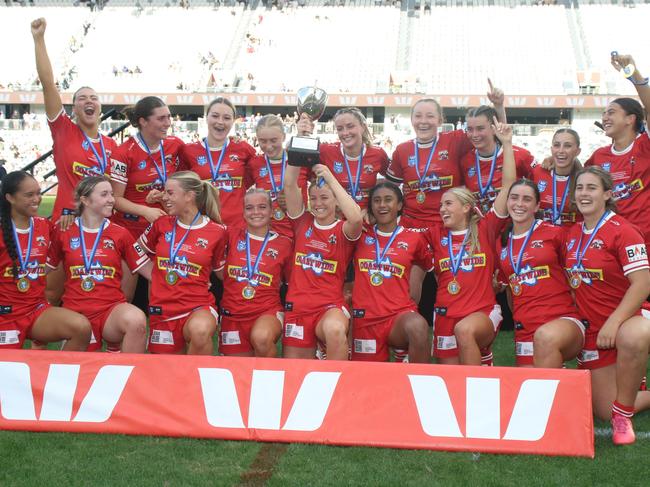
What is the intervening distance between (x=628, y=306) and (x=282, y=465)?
1980mm

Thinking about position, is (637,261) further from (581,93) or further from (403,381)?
(581,93)

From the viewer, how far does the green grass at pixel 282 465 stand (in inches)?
123

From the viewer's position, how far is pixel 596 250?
158 inches

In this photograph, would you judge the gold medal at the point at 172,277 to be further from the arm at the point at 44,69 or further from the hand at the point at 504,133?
the hand at the point at 504,133

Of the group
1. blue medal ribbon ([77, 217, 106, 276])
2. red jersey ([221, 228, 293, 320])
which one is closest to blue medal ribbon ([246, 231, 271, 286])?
red jersey ([221, 228, 293, 320])

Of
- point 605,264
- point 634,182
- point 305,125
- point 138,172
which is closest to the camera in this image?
point 605,264

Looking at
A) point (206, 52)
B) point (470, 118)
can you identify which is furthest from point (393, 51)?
point (470, 118)

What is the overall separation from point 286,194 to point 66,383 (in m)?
1.81

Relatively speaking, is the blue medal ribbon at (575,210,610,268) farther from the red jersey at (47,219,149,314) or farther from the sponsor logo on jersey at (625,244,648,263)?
the red jersey at (47,219,149,314)

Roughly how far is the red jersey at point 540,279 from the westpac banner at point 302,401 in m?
0.74

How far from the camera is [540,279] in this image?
4203 mm

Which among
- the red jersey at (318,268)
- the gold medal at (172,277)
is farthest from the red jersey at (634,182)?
the gold medal at (172,277)

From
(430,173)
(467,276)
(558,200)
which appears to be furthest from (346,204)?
(558,200)

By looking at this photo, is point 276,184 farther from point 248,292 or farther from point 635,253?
point 635,253
